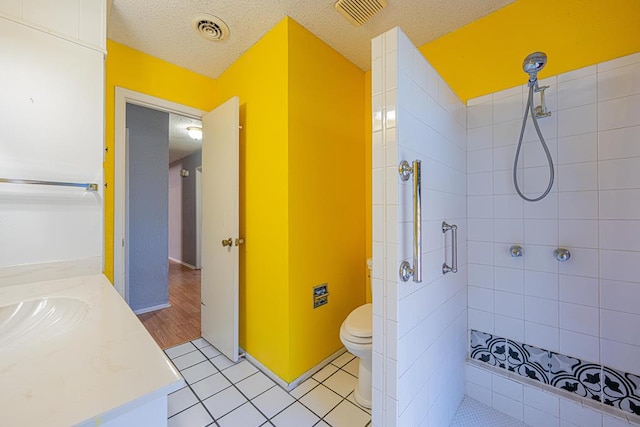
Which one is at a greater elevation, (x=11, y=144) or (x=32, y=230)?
(x=11, y=144)

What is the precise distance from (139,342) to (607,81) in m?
2.21

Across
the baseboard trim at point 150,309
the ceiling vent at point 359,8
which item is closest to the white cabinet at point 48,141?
the ceiling vent at point 359,8

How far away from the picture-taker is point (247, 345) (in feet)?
6.42

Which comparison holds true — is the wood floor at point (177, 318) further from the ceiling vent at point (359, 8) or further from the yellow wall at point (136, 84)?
the ceiling vent at point (359, 8)

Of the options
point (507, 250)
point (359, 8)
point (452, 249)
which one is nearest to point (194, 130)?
point (359, 8)

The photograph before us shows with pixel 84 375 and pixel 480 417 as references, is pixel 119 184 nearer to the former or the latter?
pixel 84 375

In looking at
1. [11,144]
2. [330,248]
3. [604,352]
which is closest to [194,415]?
[330,248]

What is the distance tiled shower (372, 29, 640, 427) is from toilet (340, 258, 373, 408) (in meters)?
0.36

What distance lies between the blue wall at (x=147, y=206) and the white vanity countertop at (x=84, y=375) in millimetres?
2550

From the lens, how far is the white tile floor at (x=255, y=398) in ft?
4.50

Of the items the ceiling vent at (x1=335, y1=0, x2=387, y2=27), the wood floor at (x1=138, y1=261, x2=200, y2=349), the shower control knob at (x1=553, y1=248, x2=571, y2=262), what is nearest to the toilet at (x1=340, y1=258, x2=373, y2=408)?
the shower control knob at (x1=553, y1=248, x2=571, y2=262)

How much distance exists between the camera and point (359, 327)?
1486 millimetres

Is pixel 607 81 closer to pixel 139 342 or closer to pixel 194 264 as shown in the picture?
pixel 139 342

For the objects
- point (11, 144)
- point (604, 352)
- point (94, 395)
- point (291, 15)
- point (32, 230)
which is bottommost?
point (604, 352)
